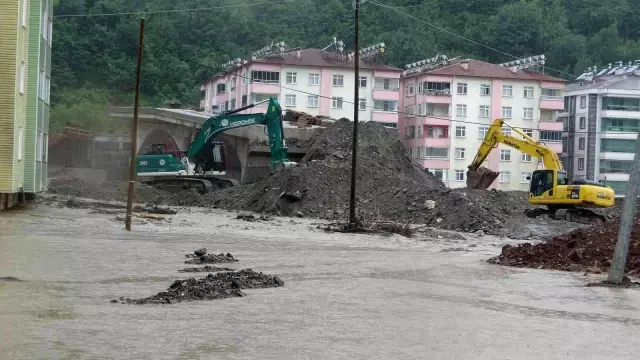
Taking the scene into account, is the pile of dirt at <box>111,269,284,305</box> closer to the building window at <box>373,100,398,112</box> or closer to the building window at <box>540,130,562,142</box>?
the building window at <box>373,100,398,112</box>

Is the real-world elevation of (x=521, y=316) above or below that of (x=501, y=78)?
below

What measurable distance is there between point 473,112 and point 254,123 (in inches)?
1781

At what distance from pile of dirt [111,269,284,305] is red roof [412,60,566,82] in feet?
239

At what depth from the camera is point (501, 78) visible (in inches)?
3593

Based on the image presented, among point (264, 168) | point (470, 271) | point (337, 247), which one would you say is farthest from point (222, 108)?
point (470, 271)

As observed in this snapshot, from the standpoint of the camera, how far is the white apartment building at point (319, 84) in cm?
8825

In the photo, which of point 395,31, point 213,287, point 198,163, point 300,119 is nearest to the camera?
point 213,287

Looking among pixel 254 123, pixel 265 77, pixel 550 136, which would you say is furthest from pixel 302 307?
pixel 550 136

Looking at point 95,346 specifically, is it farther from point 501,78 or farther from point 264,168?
point 501,78

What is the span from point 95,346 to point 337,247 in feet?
61.2

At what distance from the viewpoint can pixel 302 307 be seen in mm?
15602

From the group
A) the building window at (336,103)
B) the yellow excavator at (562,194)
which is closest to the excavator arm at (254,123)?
the yellow excavator at (562,194)

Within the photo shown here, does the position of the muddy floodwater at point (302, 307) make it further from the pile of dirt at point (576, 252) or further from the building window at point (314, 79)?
the building window at point (314, 79)

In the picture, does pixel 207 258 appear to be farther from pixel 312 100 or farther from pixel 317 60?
pixel 312 100
